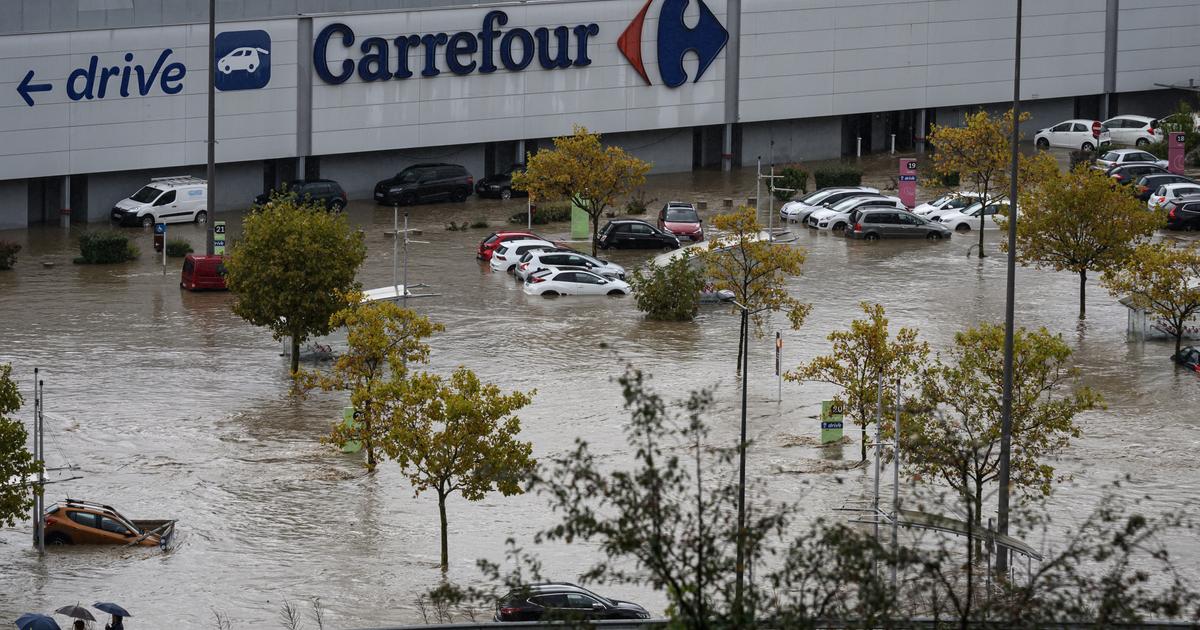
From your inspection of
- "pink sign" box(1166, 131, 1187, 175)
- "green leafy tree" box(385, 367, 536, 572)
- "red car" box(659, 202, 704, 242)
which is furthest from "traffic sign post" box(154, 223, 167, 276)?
"pink sign" box(1166, 131, 1187, 175)

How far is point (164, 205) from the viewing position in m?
54.8

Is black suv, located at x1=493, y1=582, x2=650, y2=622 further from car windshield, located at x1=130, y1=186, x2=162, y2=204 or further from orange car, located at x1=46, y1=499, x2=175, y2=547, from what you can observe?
car windshield, located at x1=130, y1=186, x2=162, y2=204

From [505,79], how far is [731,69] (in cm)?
904

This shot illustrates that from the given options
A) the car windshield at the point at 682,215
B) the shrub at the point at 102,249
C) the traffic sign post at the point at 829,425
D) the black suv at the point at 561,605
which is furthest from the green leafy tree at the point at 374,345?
the car windshield at the point at 682,215

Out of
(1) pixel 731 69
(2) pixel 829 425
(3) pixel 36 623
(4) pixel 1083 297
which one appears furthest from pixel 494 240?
(3) pixel 36 623

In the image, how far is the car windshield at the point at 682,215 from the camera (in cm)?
5400

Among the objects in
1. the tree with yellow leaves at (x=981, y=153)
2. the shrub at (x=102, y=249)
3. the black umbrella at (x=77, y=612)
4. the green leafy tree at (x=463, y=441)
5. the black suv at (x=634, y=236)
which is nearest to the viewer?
the black umbrella at (x=77, y=612)

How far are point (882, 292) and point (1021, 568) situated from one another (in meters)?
19.7

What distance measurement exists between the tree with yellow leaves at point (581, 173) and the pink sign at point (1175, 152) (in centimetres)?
2189

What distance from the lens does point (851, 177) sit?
61.8m

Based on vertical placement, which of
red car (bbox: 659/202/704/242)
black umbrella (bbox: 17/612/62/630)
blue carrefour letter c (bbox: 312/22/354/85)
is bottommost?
black umbrella (bbox: 17/612/62/630)

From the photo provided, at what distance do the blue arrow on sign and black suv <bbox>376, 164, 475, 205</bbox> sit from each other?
11.3 metres

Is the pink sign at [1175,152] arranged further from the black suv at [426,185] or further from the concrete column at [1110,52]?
the black suv at [426,185]

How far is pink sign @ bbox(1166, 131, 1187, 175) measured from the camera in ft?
207
